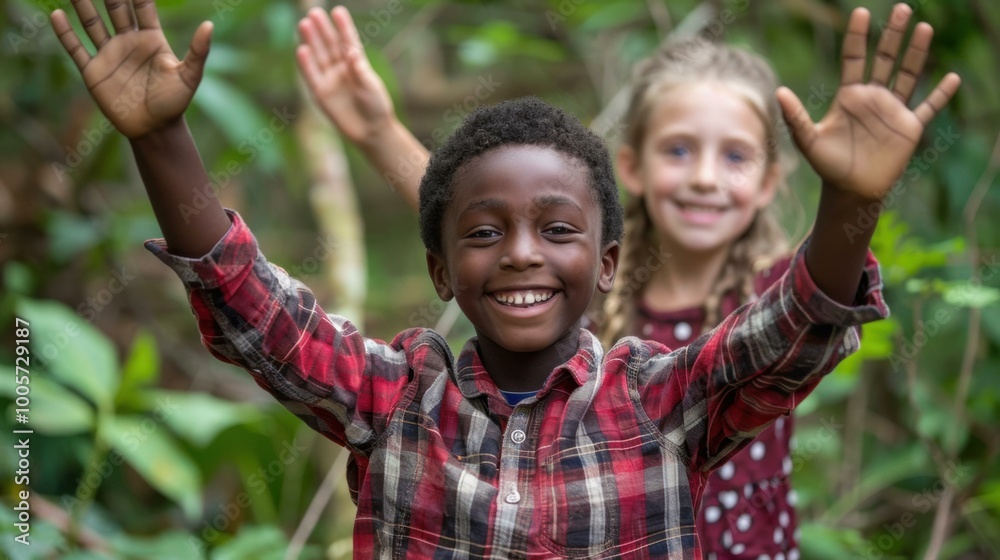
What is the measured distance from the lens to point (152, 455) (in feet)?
9.49

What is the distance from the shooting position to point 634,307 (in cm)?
244

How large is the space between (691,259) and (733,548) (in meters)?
0.66

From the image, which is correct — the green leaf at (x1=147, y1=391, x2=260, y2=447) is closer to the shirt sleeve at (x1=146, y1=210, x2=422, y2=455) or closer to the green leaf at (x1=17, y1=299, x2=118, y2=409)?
the green leaf at (x1=17, y1=299, x2=118, y2=409)

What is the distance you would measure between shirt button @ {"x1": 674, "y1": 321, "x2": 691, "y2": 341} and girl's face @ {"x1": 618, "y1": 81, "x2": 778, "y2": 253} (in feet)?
0.57

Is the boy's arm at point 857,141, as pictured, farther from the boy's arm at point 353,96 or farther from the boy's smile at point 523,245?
the boy's arm at point 353,96

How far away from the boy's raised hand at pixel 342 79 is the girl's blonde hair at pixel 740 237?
64 cm

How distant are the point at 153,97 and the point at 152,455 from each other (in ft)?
5.89

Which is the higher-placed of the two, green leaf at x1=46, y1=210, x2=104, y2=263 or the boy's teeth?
the boy's teeth

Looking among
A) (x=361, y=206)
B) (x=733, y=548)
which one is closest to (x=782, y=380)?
(x=733, y=548)

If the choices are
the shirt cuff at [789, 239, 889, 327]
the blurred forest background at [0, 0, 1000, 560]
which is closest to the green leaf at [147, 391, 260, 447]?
the blurred forest background at [0, 0, 1000, 560]

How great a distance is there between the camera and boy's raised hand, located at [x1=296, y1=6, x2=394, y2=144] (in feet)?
7.95

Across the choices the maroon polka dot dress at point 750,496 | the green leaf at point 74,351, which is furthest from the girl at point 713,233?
the green leaf at point 74,351

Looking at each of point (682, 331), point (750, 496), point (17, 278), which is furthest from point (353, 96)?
point (17, 278)

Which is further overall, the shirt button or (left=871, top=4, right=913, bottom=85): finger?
the shirt button
